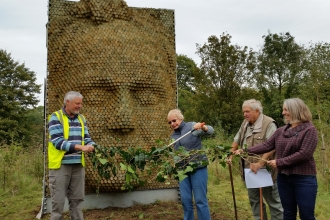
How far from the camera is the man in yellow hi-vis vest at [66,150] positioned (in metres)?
4.58

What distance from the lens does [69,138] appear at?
469 cm

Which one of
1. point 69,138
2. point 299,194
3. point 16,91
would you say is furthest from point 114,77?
point 16,91

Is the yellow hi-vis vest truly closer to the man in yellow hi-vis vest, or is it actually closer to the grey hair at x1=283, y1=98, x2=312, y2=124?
the man in yellow hi-vis vest

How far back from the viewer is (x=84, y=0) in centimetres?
693

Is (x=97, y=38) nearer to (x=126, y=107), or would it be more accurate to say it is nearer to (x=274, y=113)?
(x=126, y=107)

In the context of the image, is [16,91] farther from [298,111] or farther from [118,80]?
[298,111]

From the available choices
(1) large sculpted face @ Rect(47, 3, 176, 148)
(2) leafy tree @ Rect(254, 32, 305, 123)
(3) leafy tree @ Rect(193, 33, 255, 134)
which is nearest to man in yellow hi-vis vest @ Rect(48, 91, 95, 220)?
(1) large sculpted face @ Rect(47, 3, 176, 148)

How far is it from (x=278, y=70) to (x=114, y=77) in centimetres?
2534

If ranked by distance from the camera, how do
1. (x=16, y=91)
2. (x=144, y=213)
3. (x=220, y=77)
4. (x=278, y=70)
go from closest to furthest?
1. (x=144, y=213)
2. (x=220, y=77)
3. (x=16, y=91)
4. (x=278, y=70)

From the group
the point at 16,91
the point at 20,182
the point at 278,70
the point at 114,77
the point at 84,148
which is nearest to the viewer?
the point at 84,148

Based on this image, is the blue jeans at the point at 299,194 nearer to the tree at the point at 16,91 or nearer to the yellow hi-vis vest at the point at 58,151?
the yellow hi-vis vest at the point at 58,151

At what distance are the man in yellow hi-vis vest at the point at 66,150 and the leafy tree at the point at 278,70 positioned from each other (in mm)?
21860

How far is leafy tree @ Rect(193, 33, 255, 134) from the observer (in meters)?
23.5

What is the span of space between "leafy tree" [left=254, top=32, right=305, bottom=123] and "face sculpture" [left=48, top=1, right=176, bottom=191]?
1962 centimetres
